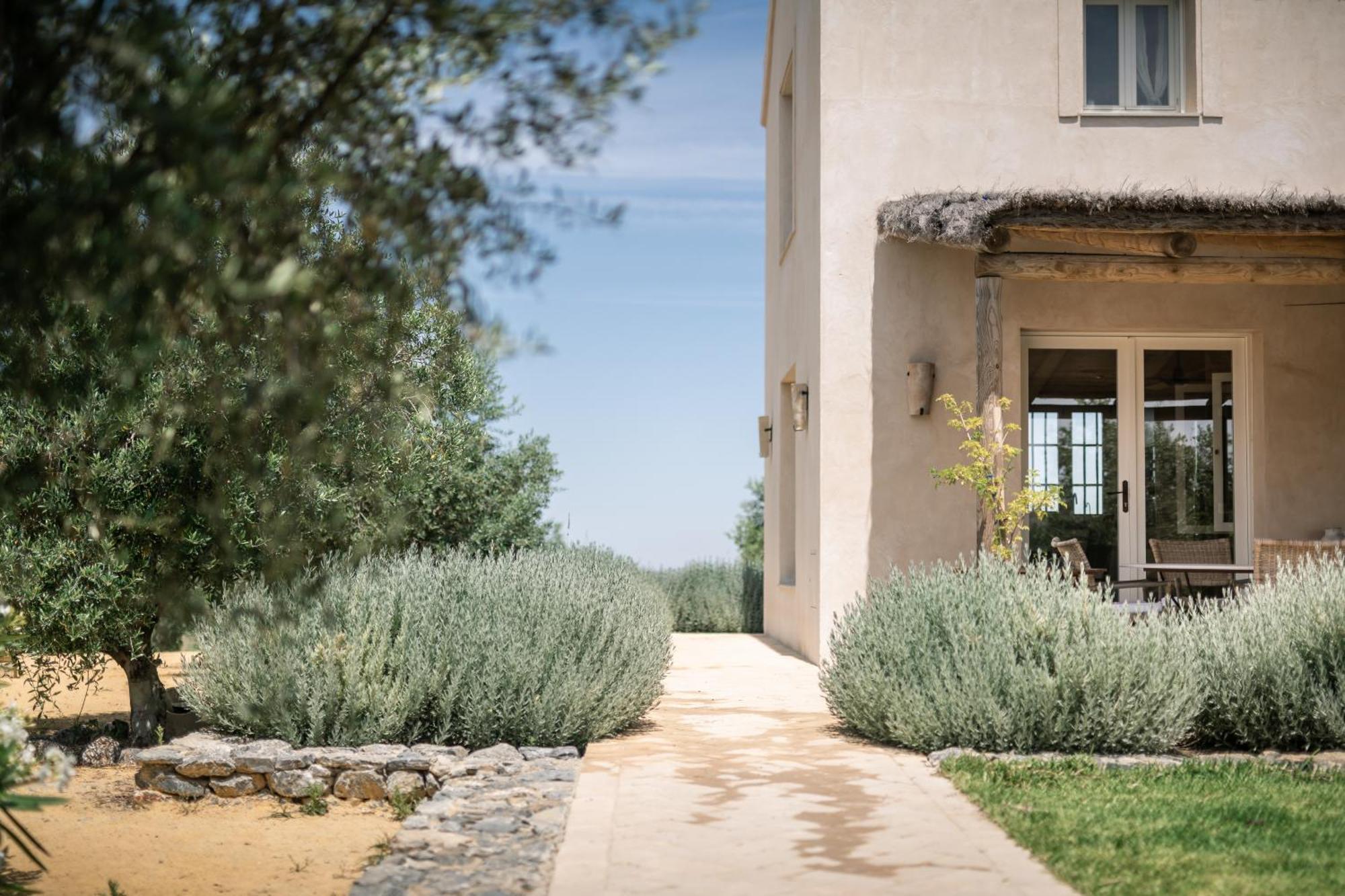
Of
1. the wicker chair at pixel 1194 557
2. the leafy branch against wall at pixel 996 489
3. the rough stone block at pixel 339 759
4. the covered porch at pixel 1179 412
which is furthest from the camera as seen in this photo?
the covered porch at pixel 1179 412

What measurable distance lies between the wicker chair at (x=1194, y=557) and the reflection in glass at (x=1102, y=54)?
388 centimetres

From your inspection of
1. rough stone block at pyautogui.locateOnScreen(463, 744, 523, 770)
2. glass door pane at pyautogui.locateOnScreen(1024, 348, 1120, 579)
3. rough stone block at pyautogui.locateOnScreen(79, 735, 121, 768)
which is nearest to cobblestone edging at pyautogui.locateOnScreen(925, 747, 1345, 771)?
rough stone block at pyautogui.locateOnScreen(463, 744, 523, 770)

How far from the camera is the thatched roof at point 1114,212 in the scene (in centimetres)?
891

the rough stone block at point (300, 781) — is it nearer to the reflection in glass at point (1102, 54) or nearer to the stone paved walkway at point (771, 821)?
the stone paved walkway at point (771, 821)

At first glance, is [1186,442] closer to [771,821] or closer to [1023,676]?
[1023,676]

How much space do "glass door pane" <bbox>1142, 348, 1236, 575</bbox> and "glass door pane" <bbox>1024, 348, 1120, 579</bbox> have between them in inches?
12.6

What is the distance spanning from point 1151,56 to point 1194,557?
4.43m

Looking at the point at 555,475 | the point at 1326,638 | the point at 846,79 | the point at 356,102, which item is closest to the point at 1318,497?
the point at 1326,638

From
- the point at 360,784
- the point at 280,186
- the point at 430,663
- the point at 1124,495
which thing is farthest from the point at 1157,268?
the point at 280,186

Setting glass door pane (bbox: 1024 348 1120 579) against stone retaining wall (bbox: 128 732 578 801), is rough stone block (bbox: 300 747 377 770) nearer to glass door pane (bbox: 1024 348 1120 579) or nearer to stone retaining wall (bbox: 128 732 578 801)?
stone retaining wall (bbox: 128 732 578 801)

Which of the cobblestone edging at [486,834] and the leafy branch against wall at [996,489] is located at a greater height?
the leafy branch against wall at [996,489]

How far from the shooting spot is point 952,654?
21.9 feet

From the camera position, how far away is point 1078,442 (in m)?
11.3

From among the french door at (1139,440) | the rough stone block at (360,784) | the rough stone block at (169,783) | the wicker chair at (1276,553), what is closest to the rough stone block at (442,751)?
the rough stone block at (360,784)
